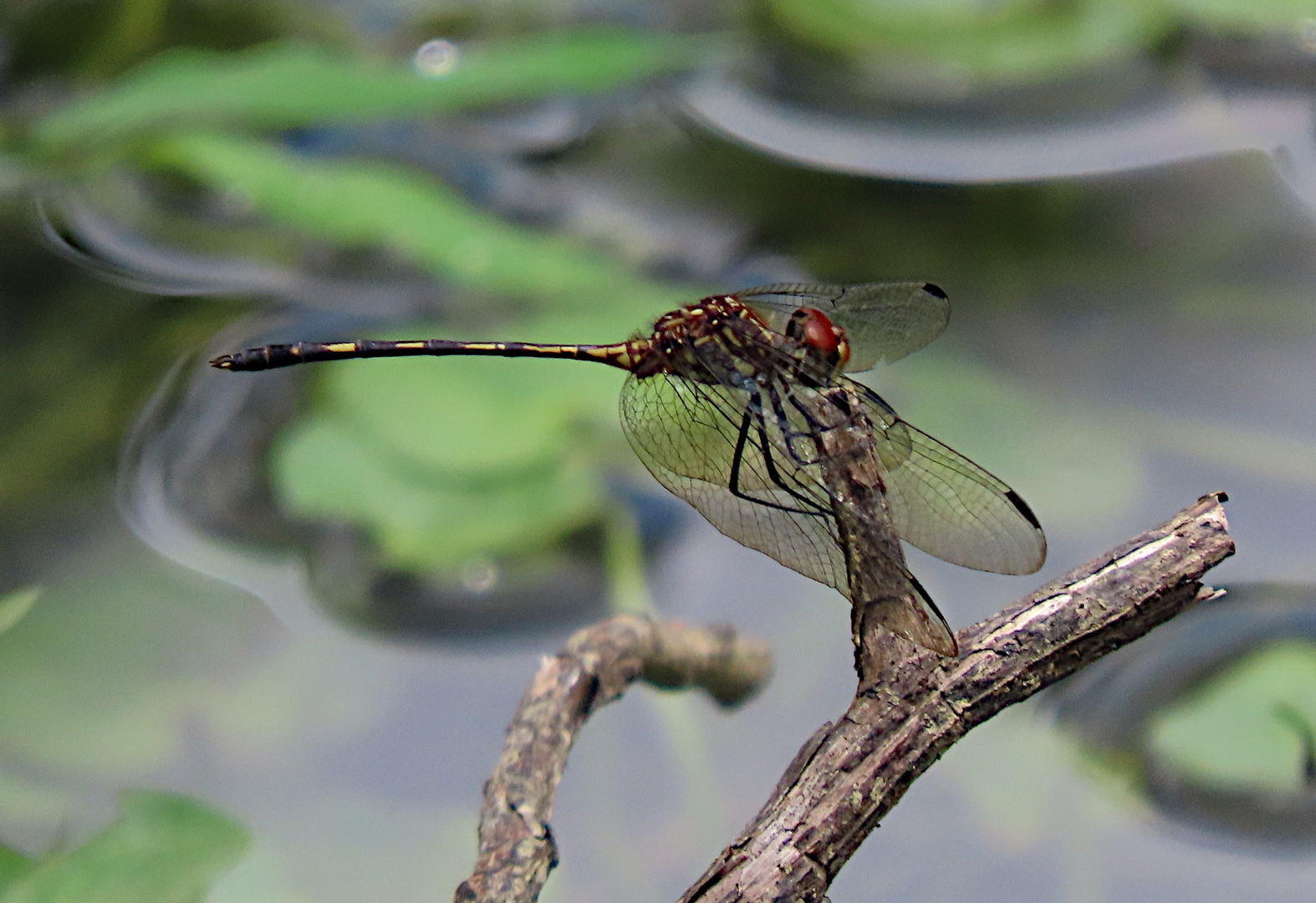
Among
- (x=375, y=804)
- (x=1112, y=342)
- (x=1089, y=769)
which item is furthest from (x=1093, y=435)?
(x=375, y=804)

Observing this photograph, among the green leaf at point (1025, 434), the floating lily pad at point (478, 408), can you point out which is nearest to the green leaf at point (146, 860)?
the floating lily pad at point (478, 408)

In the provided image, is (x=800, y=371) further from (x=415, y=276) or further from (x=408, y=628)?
(x=415, y=276)

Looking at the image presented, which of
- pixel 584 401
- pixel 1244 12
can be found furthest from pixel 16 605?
pixel 1244 12

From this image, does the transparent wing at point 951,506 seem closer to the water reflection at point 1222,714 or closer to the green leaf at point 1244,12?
the water reflection at point 1222,714

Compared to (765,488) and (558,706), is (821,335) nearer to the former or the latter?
(765,488)

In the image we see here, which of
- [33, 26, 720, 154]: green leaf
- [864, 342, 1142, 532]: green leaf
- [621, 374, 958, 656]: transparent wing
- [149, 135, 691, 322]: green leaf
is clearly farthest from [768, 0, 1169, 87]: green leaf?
[621, 374, 958, 656]: transparent wing

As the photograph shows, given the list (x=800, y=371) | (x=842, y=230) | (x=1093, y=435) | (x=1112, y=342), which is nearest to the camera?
(x=800, y=371)
